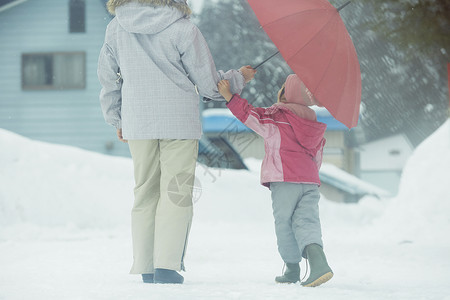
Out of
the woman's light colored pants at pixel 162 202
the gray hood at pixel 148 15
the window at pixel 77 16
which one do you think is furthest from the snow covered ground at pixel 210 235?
the window at pixel 77 16

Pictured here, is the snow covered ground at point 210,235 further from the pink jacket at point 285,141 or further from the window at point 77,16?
the window at point 77,16

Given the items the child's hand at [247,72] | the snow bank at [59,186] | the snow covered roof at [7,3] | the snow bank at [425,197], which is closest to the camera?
the child's hand at [247,72]

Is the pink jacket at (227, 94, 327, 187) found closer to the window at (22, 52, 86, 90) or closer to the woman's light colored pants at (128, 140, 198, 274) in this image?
the woman's light colored pants at (128, 140, 198, 274)

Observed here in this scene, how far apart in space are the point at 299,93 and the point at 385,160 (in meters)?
21.5

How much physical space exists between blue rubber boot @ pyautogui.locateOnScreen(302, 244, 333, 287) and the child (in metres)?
0.02

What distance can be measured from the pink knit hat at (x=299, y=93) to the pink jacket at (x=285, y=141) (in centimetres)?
10

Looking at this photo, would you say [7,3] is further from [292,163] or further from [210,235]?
[292,163]

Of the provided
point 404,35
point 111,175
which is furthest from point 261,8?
point 111,175

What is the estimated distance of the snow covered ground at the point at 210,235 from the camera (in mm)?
3234

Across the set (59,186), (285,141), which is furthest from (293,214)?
(59,186)

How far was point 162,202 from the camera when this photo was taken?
3.31 metres

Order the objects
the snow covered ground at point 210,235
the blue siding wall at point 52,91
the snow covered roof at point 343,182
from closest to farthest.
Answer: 1. the snow covered ground at point 210,235
2. the snow covered roof at point 343,182
3. the blue siding wall at point 52,91

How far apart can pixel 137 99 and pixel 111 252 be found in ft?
7.90

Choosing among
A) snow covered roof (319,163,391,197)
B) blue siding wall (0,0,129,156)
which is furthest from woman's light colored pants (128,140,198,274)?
blue siding wall (0,0,129,156)
